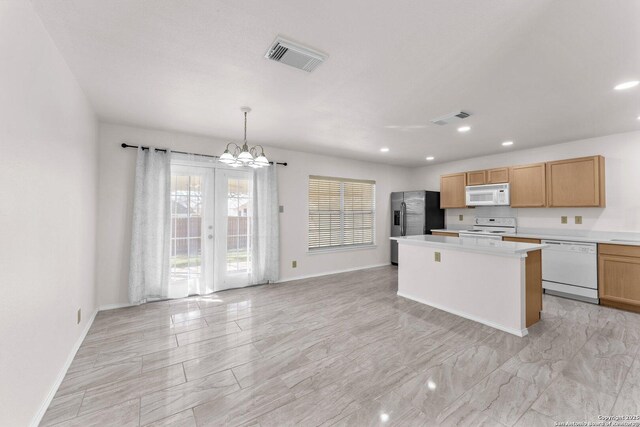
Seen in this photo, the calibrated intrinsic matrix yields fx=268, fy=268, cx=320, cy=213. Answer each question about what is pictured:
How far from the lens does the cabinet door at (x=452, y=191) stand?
580 cm

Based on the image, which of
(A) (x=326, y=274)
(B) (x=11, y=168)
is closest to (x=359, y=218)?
(A) (x=326, y=274)

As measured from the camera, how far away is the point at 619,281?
3.58 meters

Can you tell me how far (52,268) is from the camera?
1954 millimetres

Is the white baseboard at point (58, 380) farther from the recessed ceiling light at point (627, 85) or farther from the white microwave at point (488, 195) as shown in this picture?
the white microwave at point (488, 195)

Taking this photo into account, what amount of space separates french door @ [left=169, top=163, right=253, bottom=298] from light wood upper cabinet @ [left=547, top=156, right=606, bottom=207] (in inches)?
203

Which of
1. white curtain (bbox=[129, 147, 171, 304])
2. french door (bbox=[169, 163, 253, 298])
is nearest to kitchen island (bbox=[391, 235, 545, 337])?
french door (bbox=[169, 163, 253, 298])

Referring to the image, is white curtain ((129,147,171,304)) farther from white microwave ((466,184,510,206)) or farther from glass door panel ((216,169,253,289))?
white microwave ((466,184,510,206))

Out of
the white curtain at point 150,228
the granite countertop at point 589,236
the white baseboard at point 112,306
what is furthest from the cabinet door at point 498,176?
the white baseboard at point 112,306

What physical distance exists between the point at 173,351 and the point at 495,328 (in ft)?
11.2

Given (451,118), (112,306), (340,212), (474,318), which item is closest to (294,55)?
(451,118)

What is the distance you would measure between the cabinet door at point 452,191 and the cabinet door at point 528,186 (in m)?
0.92

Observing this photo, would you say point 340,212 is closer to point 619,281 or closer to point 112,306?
point 112,306

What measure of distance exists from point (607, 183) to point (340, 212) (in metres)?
4.44

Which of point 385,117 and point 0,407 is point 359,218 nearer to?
point 385,117
